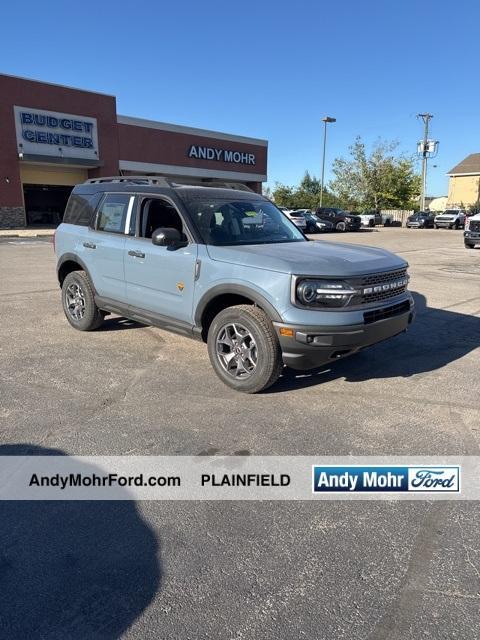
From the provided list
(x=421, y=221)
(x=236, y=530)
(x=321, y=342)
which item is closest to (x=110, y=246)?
(x=321, y=342)

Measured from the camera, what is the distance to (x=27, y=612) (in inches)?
81.0

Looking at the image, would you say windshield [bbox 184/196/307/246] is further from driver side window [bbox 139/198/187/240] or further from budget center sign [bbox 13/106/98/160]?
budget center sign [bbox 13/106/98/160]

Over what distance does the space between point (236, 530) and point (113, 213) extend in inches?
169

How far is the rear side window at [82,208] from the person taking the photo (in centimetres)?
618

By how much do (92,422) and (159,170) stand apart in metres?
36.0

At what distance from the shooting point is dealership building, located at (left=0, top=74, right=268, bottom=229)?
1126 inches

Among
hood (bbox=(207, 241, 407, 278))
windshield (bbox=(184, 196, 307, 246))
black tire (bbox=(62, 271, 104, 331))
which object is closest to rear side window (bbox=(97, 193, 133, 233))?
black tire (bbox=(62, 271, 104, 331))

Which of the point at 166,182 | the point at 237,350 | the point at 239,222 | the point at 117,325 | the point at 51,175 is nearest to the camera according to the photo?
the point at 237,350

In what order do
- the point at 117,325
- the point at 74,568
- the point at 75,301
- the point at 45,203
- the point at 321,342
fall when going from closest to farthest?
the point at 74,568
the point at 321,342
the point at 75,301
the point at 117,325
the point at 45,203

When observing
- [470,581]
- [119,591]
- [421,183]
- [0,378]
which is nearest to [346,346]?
[470,581]

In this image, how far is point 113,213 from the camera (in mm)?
5820

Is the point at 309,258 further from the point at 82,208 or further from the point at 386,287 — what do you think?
the point at 82,208

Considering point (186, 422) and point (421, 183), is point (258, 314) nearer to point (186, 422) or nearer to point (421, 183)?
point (186, 422)

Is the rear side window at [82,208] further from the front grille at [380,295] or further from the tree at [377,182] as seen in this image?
the tree at [377,182]
